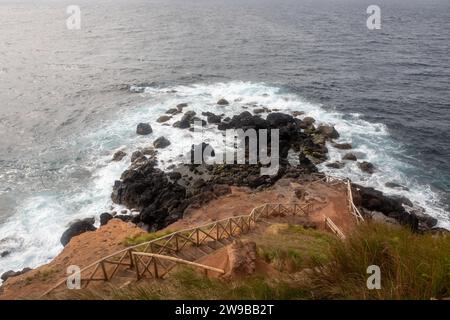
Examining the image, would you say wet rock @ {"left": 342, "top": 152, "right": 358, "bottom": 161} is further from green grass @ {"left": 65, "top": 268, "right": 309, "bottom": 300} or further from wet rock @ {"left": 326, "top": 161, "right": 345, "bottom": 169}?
green grass @ {"left": 65, "top": 268, "right": 309, "bottom": 300}

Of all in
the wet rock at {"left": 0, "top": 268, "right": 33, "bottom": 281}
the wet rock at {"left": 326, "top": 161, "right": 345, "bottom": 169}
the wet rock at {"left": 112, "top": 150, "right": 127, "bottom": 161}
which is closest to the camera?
the wet rock at {"left": 0, "top": 268, "right": 33, "bottom": 281}

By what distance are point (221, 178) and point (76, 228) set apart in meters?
13.0

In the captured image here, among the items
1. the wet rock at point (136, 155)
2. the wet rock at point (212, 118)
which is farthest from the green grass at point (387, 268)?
the wet rock at point (212, 118)

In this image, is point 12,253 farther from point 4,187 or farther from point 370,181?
point 370,181

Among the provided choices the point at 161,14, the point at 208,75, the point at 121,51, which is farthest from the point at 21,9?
the point at 208,75

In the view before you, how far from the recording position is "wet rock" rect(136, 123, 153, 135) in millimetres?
41344

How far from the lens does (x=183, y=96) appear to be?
5212 cm

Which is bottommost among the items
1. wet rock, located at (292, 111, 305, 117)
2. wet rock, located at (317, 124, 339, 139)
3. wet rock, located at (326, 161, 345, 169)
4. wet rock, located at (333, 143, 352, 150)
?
wet rock, located at (326, 161, 345, 169)

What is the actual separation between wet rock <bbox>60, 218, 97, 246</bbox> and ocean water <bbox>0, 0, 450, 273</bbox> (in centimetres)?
86

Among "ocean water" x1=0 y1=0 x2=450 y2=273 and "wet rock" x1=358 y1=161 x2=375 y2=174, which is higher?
"ocean water" x1=0 y1=0 x2=450 y2=273

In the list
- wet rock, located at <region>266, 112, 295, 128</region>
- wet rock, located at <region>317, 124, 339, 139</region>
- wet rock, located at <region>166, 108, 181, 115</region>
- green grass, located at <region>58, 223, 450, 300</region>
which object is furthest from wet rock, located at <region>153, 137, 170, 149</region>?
green grass, located at <region>58, 223, 450, 300</region>

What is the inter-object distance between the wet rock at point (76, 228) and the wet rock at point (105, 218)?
715 millimetres

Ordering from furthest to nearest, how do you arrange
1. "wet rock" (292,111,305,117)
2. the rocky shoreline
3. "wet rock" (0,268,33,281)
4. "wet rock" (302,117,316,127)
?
"wet rock" (292,111,305,117), "wet rock" (302,117,316,127), the rocky shoreline, "wet rock" (0,268,33,281)
